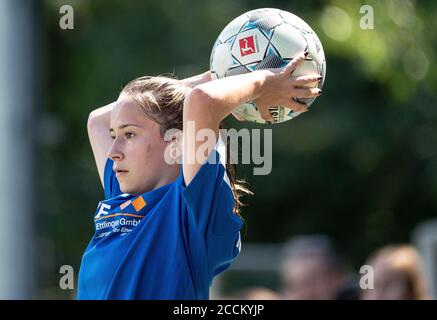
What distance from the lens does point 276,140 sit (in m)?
13.8

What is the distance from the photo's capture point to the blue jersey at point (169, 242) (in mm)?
3939

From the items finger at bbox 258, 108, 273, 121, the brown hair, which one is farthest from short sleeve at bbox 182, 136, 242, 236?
finger at bbox 258, 108, 273, 121

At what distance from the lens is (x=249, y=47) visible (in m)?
4.27

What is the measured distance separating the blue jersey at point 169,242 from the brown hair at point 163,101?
0.66ft

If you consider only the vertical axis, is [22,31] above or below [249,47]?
above

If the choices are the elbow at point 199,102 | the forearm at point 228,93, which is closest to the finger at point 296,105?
the forearm at point 228,93

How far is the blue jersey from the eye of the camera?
394cm

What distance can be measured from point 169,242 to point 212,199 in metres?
0.27

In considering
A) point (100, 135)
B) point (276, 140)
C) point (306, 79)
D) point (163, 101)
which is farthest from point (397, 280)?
point (276, 140)

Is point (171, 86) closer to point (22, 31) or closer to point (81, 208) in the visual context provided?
point (22, 31)

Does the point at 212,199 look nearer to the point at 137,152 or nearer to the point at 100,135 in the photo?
the point at 137,152

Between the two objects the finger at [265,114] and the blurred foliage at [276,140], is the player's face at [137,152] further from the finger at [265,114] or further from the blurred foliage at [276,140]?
the blurred foliage at [276,140]
